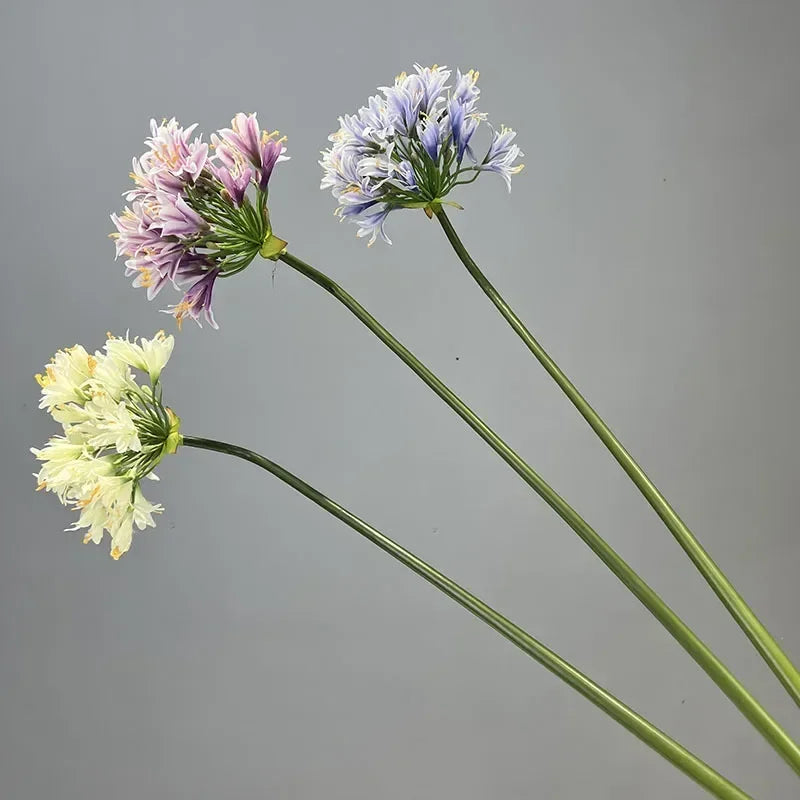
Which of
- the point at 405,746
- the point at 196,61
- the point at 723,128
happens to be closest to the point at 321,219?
the point at 196,61

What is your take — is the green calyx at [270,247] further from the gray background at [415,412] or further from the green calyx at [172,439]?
the gray background at [415,412]

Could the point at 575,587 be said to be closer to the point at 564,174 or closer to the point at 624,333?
the point at 624,333

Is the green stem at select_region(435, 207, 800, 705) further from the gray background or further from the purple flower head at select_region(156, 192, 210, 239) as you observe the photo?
the gray background

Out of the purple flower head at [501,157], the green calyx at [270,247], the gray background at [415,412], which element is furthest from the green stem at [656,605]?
the gray background at [415,412]

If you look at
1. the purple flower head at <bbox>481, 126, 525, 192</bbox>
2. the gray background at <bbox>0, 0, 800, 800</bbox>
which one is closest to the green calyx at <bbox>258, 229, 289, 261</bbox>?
the purple flower head at <bbox>481, 126, 525, 192</bbox>

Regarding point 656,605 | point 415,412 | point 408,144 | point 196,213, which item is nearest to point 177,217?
point 196,213
